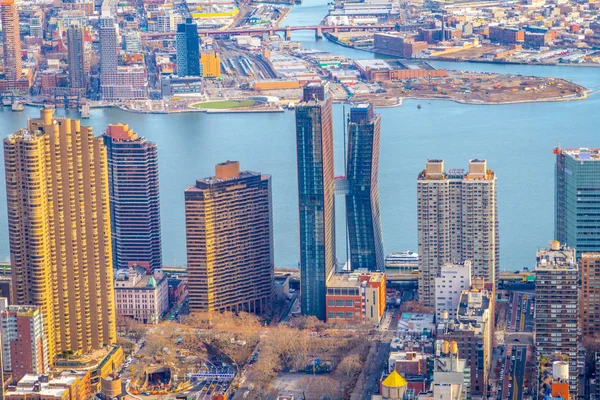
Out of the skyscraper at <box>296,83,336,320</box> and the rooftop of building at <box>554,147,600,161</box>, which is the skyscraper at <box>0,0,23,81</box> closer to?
the skyscraper at <box>296,83,336,320</box>

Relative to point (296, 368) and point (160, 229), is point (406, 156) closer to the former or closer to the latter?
point (160, 229)

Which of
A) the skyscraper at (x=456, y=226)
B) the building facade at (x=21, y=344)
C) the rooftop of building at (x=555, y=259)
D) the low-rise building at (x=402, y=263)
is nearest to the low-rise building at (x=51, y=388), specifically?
the building facade at (x=21, y=344)

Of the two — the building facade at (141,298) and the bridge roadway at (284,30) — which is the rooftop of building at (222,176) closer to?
the building facade at (141,298)

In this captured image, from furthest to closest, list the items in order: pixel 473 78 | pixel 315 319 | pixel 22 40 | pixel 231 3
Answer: pixel 231 3
pixel 22 40
pixel 473 78
pixel 315 319

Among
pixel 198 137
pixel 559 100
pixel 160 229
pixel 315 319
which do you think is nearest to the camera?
pixel 315 319

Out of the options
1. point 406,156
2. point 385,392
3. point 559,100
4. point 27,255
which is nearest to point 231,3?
point 559,100
